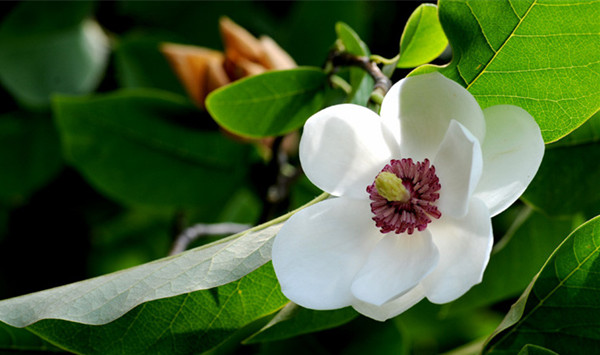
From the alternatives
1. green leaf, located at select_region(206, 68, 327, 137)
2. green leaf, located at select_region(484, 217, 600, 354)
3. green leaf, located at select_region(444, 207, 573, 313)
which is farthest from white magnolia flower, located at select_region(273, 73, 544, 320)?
green leaf, located at select_region(444, 207, 573, 313)

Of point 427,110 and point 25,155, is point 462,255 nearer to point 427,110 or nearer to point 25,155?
point 427,110

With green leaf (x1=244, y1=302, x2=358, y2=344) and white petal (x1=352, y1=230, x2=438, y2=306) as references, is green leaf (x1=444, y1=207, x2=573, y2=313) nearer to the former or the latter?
green leaf (x1=244, y1=302, x2=358, y2=344)

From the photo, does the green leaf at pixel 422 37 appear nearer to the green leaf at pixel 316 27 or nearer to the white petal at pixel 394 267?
the white petal at pixel 394 267

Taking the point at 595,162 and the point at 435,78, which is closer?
the point at 435,78

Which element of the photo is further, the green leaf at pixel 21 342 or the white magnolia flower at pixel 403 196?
the green leaf at pixel 21 342

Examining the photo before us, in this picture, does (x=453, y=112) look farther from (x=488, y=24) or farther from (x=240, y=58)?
(x=240, y=58)

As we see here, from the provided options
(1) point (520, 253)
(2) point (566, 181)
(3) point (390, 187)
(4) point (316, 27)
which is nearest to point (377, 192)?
(3) point (390, 187)

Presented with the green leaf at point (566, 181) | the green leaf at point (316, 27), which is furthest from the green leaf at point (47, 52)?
the green leaf at point (566, 181)

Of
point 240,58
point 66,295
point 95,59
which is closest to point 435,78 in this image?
point 66,295
